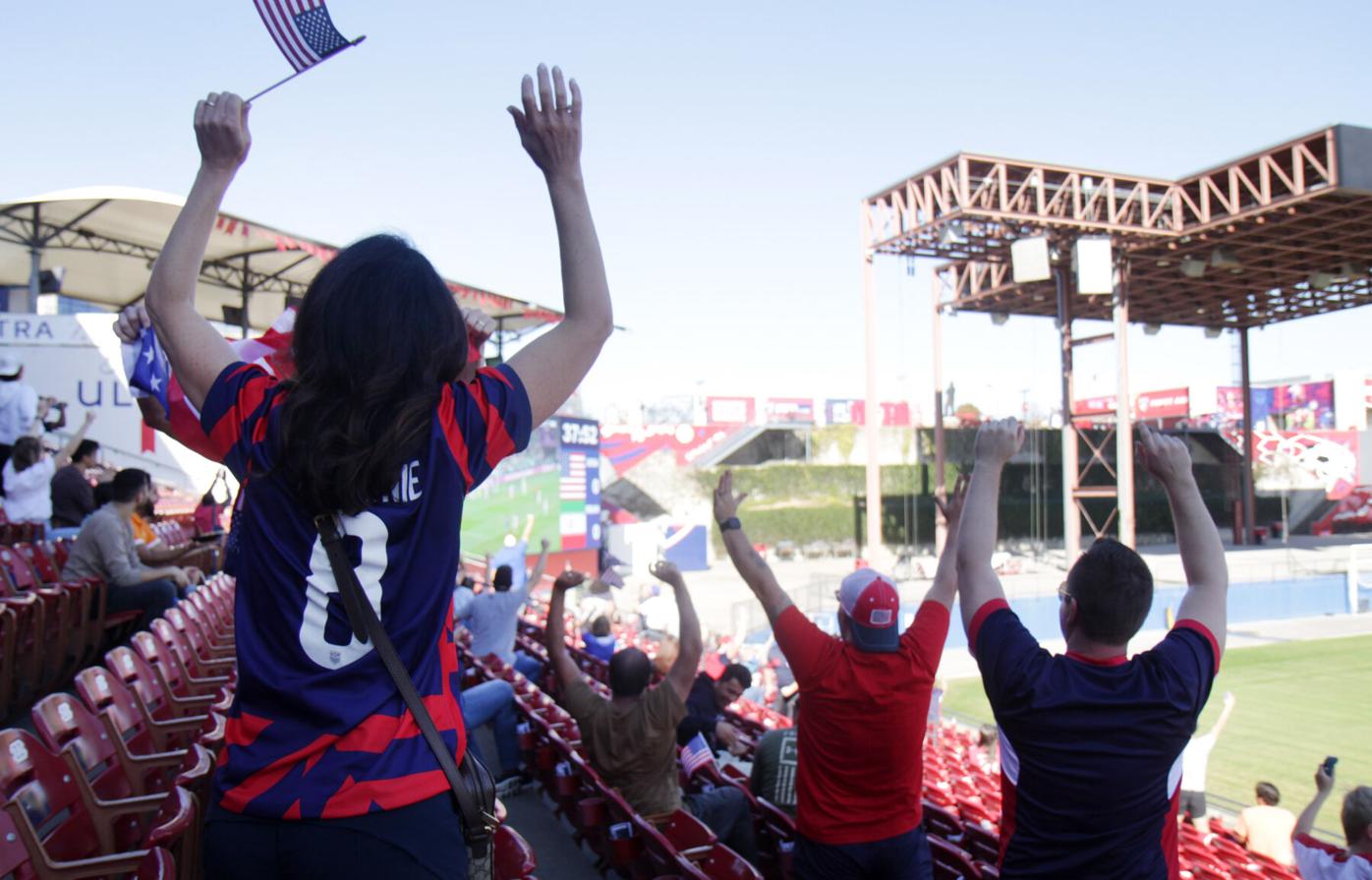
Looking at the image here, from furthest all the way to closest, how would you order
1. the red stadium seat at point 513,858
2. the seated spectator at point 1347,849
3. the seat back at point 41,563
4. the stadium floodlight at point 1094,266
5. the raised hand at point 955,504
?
the stadium floodlight at point 1094,266, the seat back at point 41,563, the seated spectator at point 1347,849, the raised hand at point 955,504, the red stadium seat at point 513,858

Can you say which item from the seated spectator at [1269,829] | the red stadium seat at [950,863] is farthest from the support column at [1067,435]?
the red stadium seat at [950,863]

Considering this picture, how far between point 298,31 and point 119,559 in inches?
164

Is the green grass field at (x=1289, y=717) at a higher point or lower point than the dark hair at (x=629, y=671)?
lower

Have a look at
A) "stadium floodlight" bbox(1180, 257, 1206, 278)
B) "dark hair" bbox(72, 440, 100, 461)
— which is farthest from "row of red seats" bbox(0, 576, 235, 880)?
"stadium floodlight" bbox(1180, 257, 1206, 278)

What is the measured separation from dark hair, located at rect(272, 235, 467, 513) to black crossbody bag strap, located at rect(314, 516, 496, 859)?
2.6 inches

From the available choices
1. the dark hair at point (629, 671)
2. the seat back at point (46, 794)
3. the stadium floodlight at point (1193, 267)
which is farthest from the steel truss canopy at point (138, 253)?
the stadium floodlight at point (1193, 267)

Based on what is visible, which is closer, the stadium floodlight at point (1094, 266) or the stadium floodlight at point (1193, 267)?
the stadium floodlight at point (1094, 266)

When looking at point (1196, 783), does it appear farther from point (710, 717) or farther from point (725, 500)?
point (725, 500)

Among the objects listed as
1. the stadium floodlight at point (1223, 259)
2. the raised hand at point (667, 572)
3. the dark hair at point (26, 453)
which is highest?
the stadium floodlight at point (1223, 259)

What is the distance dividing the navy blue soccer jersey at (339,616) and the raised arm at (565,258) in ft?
0.16

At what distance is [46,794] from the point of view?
247 cm

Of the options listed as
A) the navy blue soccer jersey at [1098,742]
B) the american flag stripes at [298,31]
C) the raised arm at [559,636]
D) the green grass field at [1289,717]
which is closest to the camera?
the navy blue soccer jersey at [1098,742]

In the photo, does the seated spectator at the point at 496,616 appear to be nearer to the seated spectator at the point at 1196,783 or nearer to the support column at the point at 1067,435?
the seated spectator at the point at 1196,783

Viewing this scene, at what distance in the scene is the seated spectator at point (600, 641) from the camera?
8.23m
